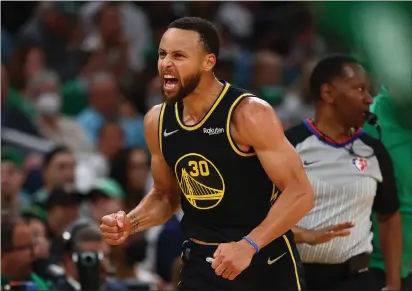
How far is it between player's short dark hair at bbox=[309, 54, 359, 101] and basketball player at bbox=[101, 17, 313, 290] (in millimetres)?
845

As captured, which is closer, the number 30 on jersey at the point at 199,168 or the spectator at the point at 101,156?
the number 30 on jersey at the point at 199,168

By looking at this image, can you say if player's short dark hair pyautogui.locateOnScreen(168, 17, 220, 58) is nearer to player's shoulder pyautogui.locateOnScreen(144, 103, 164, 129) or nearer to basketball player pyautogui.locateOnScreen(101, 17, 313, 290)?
basketball player pyautogui.locateOnScreen(101, 17, 313, 290)

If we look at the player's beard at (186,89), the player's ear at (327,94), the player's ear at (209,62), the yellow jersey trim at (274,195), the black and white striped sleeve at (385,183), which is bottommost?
the black and white striped sleeve at (385,183)

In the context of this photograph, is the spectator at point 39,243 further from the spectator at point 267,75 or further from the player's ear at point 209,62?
the spectator at point 267,75

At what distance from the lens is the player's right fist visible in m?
4.50

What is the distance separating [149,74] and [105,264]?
4.47 m

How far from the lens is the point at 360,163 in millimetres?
5234

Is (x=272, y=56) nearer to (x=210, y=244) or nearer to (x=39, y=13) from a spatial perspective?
(x=39, y=13)

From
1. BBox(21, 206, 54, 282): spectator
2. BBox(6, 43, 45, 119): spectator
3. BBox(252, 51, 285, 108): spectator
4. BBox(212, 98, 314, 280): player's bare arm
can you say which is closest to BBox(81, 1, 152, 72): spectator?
BBox(6, 43, 45, 119): spectator

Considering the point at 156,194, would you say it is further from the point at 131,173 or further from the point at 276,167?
the point at 131,173

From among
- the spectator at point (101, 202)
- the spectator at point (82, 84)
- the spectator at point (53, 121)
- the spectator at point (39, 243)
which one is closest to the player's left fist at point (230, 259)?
the spectator at point (39, 243)

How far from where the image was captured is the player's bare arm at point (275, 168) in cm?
434

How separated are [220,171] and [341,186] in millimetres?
933

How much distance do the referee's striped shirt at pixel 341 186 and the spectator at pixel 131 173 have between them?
11.5ft
